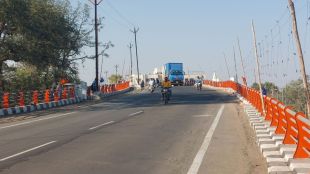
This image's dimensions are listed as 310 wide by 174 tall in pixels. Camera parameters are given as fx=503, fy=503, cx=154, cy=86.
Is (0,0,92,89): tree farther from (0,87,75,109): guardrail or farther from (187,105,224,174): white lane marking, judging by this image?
(187,105,224,174): white lane marking

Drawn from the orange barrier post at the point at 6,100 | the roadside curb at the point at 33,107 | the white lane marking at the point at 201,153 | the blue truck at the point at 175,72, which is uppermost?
the blue truck at the point at 175,72

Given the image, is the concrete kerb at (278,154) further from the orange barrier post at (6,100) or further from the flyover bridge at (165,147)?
the orange barrier post at (6,100)

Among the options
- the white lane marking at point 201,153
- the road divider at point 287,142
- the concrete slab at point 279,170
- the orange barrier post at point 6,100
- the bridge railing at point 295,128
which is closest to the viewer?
the concrete slab at point 279,170

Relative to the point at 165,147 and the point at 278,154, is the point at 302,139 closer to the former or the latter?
the point at 278,154

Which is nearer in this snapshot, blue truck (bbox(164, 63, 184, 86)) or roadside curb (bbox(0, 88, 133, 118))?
roadside curb (bbox(0, 88, 133, 118))

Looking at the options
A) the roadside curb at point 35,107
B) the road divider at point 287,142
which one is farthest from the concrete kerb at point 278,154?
the roadside curb at point 35,107

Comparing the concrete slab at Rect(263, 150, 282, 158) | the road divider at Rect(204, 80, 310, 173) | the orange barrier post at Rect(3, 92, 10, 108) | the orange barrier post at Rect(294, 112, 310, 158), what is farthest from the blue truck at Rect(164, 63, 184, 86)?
the orange barrier post at Rect(294, 112, 310, 158)

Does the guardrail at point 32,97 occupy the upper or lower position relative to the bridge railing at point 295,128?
upper

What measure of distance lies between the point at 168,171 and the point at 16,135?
28.8ft

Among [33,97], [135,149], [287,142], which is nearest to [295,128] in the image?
[287,142]

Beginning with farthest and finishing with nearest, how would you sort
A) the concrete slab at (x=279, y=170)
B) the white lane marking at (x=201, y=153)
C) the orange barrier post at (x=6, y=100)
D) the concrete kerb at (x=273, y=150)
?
1. the orange barrier post at (x=6, y=100)
2. the white lane marking at (x=201, y=153)
3. the concrete kerb at (x=273, y=150)
4. the concrete slab at (x=279, y=170)

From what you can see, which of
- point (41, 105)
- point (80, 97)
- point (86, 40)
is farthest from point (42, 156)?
point (86, 40)

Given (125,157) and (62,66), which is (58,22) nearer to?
(62,66)

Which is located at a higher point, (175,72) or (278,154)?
(175,72)
